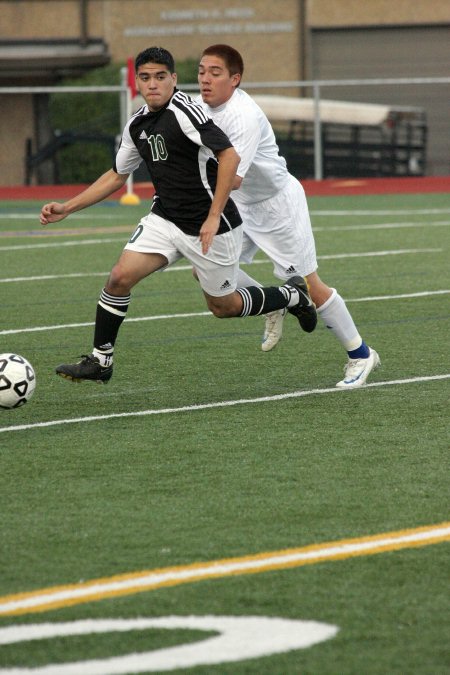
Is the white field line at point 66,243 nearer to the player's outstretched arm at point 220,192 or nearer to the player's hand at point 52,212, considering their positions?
the player's hand at point 52,212

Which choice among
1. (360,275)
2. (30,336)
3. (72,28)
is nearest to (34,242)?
(360,275)

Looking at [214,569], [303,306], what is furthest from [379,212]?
[214,569]

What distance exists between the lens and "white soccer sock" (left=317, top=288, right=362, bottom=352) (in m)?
8.50

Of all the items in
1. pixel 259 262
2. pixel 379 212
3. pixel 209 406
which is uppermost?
pixel 209 406

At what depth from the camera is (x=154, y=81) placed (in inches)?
300

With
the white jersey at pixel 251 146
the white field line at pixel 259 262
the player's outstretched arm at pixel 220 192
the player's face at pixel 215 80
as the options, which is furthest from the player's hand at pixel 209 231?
the white field line at pixel 259 262

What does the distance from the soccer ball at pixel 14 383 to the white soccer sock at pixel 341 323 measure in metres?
1.88

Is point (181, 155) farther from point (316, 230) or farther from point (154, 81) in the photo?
point (316, 230)

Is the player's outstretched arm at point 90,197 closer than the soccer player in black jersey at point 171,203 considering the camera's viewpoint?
No

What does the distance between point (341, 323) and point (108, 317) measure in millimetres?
1455

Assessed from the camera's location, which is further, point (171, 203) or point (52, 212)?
point (52, 212)

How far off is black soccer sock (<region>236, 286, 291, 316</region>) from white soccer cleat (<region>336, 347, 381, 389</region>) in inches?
20.8

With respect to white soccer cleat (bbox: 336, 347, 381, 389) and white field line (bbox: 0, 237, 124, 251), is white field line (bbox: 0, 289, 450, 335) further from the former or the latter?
white field line (bbox: 0, 237, 124, 251)

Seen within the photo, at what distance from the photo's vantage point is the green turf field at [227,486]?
4301mm
